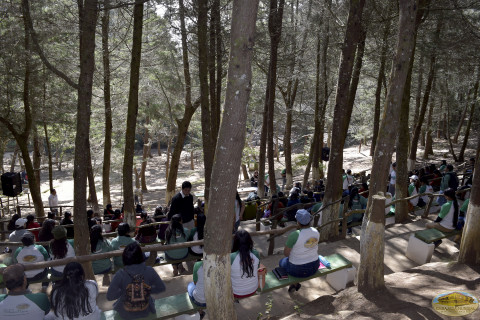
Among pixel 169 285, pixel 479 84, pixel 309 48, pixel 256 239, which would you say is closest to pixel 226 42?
pixel 309 48

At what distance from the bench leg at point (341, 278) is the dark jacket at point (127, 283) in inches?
121

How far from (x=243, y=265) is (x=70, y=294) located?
6.49 feet

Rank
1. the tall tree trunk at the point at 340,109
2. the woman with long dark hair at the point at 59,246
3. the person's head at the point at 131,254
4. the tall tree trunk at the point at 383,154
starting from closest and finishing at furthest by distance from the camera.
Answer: the person's head at the point at 131,254 → the tall tree trunk at the point at 383,154 → the woman with long dark hair at the point at 59,246 → the tall tree trunk at the point at 340,109

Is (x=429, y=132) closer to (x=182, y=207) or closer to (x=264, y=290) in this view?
(x=182, y=207)

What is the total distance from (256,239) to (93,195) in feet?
31.8

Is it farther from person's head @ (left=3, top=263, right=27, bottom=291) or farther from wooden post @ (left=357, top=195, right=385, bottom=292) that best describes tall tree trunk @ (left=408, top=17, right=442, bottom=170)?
person's head @ (left=3, top=263, right=27, bottom=291)

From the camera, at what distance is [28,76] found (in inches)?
482

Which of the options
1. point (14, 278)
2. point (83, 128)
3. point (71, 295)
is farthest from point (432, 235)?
point (14, 278)

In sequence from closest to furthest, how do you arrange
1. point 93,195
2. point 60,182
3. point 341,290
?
point 341,290 → point 93,195 → point 60,182

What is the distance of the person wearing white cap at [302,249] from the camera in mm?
5152

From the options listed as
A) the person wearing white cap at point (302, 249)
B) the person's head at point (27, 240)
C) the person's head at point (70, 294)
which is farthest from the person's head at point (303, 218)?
the person's head at point (27, 240)

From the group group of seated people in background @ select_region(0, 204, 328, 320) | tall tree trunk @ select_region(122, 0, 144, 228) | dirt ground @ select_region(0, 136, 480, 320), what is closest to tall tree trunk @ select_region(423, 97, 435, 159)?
dirt ground @ select_region(0, 136, 480, 320)

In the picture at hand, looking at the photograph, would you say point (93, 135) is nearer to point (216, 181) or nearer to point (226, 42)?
point (226, 42)

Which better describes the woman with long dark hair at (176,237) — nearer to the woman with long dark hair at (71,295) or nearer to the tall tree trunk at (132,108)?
the woman with long dark hair at (71,295)
